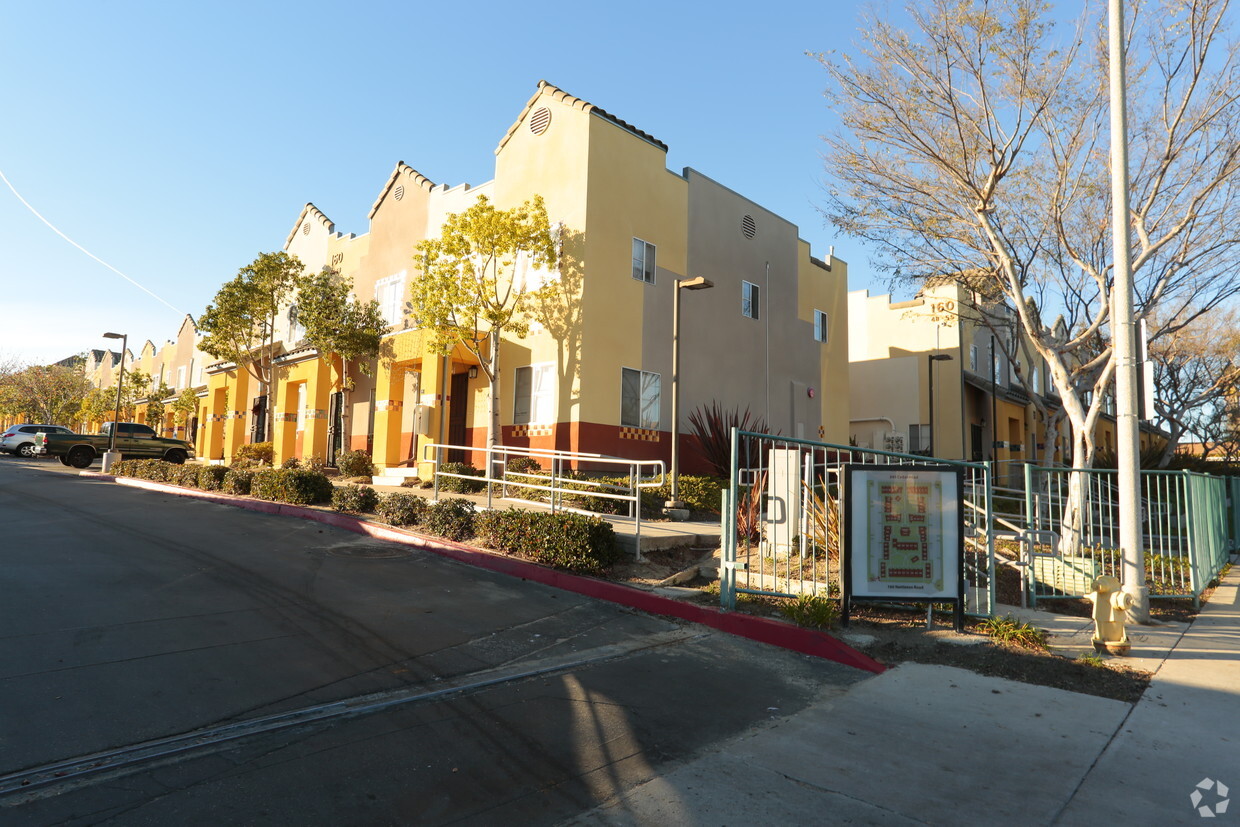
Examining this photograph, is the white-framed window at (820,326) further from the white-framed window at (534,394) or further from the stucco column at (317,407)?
the stucco column at (317,407)

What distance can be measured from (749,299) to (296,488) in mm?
14427

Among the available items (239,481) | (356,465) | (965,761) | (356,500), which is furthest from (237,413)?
(965,761)

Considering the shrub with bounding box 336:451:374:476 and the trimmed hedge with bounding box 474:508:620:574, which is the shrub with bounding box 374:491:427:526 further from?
the shrub with bounding box 336:451:374:476

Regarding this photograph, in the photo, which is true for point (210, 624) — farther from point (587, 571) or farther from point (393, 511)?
point (393, 511)

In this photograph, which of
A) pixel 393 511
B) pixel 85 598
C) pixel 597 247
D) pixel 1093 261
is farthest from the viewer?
pixel 597 247

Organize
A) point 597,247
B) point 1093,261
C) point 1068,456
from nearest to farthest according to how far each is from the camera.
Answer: point 1093,261 → point 597,247 → point 1068,456

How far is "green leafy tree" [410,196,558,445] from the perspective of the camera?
17984 millimetres

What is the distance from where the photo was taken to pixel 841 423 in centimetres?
2759

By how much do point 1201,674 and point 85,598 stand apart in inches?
405

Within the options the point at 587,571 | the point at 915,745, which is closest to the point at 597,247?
the point at 587,571

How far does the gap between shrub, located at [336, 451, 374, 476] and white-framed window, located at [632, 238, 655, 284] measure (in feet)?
29.3

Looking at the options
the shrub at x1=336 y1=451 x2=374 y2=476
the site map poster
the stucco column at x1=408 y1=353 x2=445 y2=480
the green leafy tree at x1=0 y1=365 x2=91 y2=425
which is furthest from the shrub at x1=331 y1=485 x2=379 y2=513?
the green leafy tree at x1=0 y1=365 x2=91 y2=425

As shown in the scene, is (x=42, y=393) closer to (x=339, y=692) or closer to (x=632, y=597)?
(x=632, y=597)

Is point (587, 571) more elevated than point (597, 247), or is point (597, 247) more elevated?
point (597, 247)
